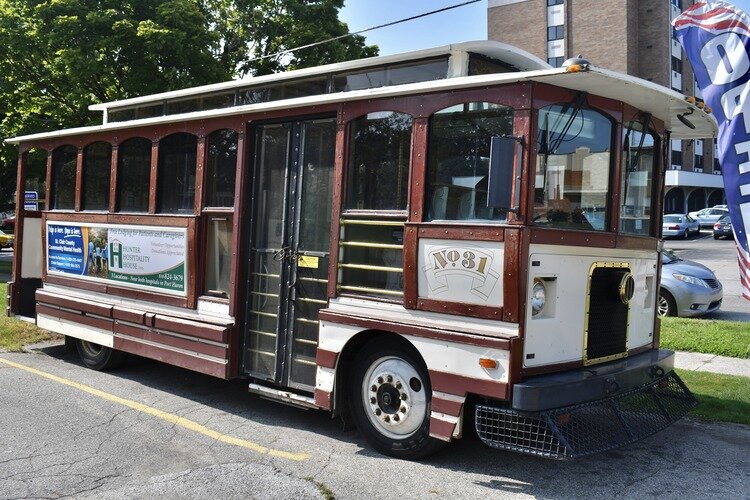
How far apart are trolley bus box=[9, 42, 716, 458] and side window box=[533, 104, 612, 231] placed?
15mm

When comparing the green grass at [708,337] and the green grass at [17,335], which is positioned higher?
the green grass at [708,337]

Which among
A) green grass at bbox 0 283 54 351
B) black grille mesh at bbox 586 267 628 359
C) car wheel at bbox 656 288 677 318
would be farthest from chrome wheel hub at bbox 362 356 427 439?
car wheel at bbox 656 288 677 318

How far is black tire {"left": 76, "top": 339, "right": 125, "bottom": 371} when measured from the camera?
26.8 ft

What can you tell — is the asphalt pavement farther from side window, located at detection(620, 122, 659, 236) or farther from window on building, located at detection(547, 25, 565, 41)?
window on building, located at detection(547, 25, 565, 41)

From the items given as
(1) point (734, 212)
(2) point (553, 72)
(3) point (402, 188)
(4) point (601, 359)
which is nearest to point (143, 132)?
(3) point (402, 188)

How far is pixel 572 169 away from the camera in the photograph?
500cm

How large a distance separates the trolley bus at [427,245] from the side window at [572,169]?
0.05 feet

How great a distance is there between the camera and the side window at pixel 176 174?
704 cm

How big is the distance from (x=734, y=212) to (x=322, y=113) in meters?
4.02

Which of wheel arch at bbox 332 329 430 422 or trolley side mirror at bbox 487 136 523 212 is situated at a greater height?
trolley side mirror at bbox 487 136 523 212

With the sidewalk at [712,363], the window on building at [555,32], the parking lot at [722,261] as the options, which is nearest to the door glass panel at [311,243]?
the sidewalk at [712,363]

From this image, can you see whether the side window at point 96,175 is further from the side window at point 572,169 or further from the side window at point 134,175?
the side window at point 572,169

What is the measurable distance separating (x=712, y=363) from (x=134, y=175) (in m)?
7.42

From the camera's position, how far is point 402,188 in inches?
205
